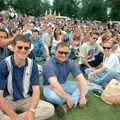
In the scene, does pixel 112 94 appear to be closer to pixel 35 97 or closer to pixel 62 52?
pixel 62 52

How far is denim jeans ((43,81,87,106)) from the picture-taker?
6645 mm

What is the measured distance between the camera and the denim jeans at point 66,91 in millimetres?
6645

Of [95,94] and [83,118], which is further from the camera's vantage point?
[95,94]

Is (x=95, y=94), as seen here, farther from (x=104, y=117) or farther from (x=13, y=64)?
(x=13, y=64)

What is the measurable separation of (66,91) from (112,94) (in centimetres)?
93

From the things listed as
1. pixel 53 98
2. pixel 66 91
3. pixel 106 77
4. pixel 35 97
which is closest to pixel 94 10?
pixel 106 77

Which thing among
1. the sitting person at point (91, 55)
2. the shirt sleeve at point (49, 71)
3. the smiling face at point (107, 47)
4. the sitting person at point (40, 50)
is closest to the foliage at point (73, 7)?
the sitting person at point (40, 50)

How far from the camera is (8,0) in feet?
274

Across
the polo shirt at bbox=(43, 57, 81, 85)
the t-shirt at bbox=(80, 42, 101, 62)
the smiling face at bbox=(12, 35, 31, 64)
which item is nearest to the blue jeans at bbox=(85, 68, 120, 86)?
the polo shirt at bbox=(43, 57, 81, 85)

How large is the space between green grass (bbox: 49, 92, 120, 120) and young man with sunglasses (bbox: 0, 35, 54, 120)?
0.79 meters

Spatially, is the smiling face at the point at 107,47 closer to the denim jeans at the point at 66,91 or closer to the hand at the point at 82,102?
the denim jeans at the point at 66,91

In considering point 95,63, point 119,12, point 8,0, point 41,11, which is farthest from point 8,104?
point 41,11

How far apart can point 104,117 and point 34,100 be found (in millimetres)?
1761

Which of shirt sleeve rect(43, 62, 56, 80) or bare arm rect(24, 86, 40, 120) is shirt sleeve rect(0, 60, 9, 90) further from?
shirt sleeve rect(43, 62, 56, 80)
